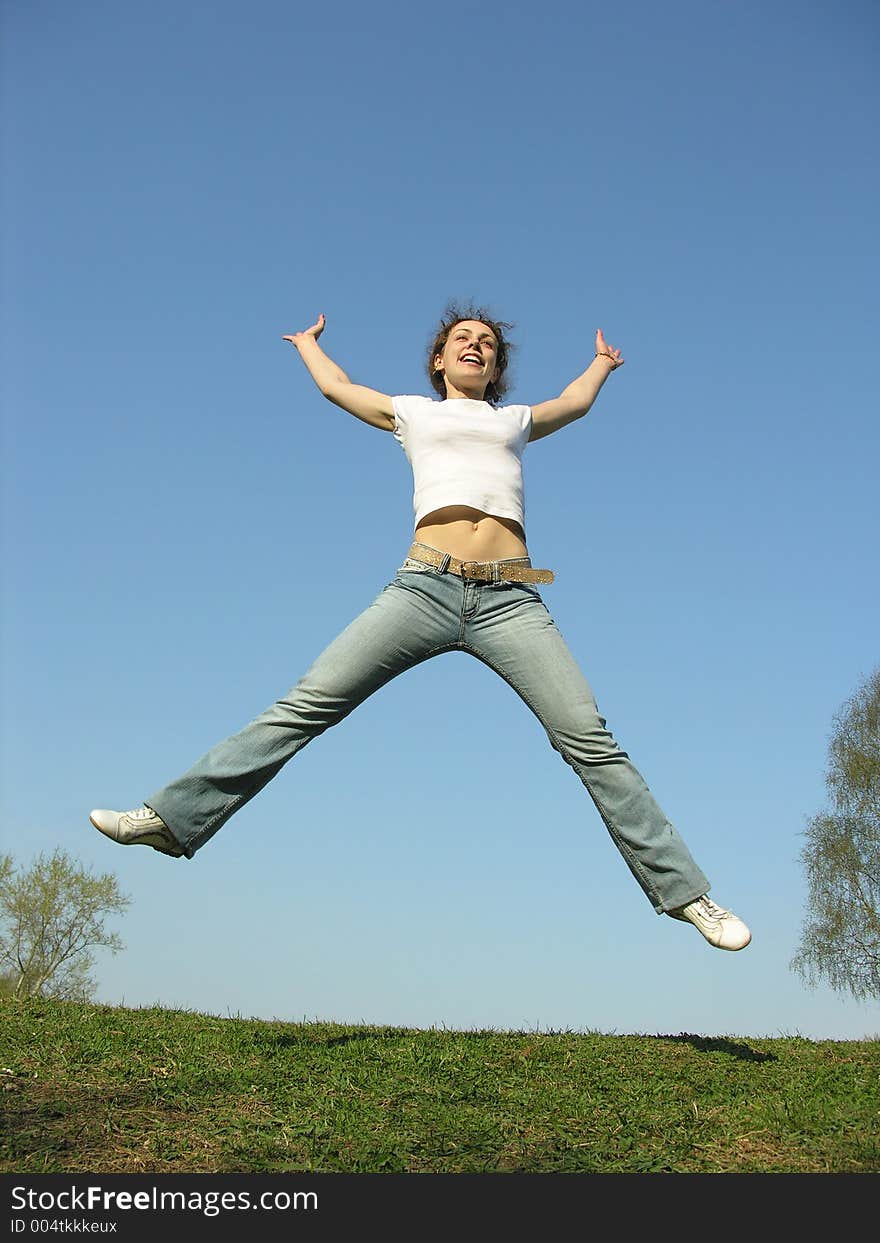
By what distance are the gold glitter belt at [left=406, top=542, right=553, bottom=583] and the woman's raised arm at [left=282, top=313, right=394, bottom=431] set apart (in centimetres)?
101

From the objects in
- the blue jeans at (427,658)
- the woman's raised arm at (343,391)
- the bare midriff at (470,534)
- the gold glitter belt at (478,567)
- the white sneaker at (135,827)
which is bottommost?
the white sneaker at (135,827)

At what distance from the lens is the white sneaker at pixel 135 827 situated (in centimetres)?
525

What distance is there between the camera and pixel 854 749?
2172cm

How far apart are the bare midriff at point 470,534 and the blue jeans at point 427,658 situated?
0.62ft

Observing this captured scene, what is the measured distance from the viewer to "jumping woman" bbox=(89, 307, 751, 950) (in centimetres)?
536

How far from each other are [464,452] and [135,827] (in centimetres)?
274

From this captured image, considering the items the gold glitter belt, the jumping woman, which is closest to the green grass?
the jumping woman

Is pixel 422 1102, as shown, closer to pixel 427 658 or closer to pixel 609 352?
pixel 427 658

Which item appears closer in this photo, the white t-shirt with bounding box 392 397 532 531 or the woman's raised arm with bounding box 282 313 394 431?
the white t-shirt with bounding box 392 397 532 531

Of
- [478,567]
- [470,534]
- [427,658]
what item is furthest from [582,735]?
[470,534]

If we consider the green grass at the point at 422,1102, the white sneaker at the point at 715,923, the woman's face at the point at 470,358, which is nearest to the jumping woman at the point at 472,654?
the white sneaker at the point at 715,923

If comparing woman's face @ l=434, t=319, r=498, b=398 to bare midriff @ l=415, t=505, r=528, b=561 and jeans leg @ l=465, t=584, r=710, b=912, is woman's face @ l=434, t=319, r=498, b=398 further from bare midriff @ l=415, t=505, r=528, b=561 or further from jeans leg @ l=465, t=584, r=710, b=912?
jeans leg @ l=465, t=584, r=710, b=912

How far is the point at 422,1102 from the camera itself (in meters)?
4.97

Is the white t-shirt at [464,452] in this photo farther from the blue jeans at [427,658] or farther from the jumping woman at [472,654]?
the blue jeans at [427,658]
